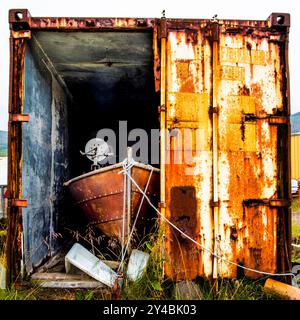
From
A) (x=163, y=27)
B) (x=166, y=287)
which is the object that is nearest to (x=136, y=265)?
(x=166, y=287)

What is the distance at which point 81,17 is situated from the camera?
4.07 m

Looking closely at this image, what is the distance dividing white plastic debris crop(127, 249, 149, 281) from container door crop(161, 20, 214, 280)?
0.36 m

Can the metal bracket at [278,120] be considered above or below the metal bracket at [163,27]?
below

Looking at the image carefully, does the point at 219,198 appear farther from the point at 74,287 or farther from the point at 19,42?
the point at 19,42

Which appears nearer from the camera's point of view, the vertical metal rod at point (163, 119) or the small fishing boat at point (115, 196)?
the vertical metal rod at point (163, 119)

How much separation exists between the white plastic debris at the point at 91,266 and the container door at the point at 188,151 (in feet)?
2.53

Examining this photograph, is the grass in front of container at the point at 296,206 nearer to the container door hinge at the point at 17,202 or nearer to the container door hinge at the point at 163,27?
A: the container door hinge at the point at 163,27

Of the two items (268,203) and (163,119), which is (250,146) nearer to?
(268,203)

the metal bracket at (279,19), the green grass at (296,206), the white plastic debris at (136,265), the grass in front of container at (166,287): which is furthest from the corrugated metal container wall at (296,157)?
the white plastic debris at (136,265)

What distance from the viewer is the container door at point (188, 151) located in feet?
12.8

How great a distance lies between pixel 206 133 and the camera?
4.06 m

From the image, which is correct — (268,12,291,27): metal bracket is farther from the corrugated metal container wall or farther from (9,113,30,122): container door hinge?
the corrugated metal container wall

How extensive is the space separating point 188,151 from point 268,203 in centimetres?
121
